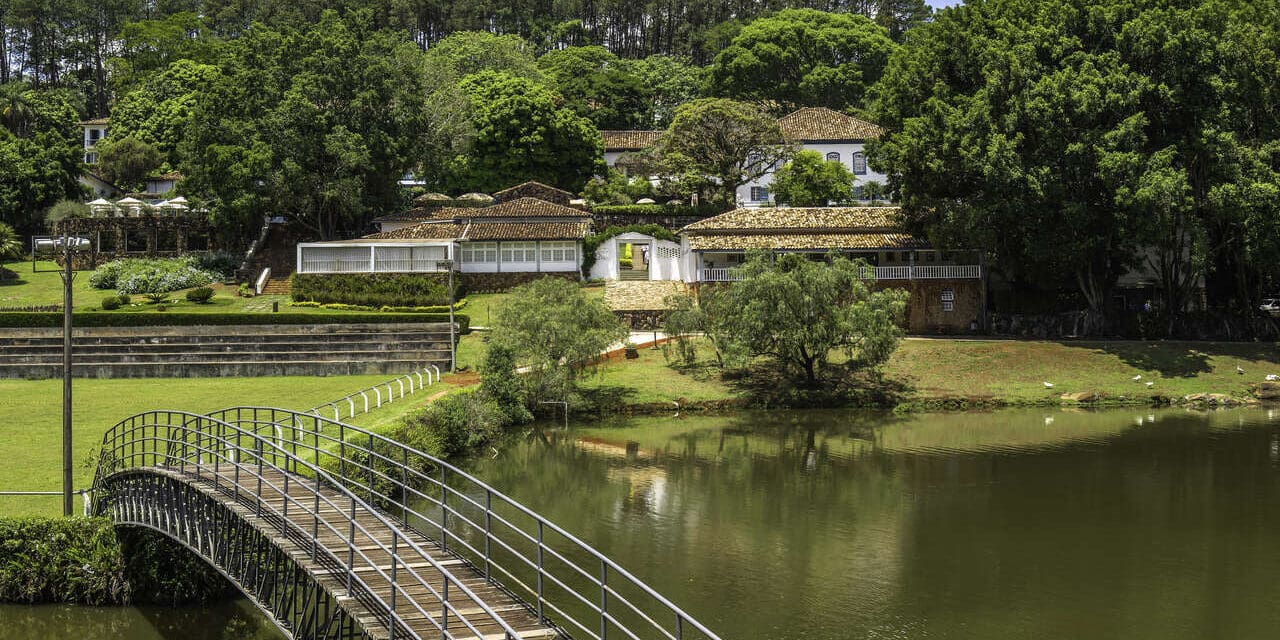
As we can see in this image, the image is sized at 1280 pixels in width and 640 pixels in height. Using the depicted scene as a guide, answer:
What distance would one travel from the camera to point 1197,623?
→ 1795 cm

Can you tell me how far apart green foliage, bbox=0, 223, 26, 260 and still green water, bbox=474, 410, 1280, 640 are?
38.6 meters

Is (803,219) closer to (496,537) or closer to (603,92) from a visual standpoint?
(496,537)

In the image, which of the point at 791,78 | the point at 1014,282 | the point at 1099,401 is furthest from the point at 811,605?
the point at 791,78

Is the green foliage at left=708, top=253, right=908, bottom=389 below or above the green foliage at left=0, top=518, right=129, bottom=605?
above

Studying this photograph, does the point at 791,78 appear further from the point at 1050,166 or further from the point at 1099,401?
the point at 1099,401

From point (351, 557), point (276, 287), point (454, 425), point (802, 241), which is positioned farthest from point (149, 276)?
point (351, 557)

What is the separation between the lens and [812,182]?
63.1 meters

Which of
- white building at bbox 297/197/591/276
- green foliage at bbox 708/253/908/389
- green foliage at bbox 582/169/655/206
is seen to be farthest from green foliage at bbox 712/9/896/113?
green foliage at bbox 708/253/908/389

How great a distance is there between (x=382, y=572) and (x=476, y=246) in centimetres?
4396

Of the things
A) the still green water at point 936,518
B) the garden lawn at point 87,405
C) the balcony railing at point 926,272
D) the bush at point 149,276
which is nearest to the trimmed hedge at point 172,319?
the garden lawn at point 87,405

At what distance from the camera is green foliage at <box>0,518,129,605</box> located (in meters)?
18.0

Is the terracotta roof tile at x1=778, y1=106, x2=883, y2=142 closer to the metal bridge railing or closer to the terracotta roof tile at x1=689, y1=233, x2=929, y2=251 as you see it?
the terracotta roof tile at x1=689, y1=233, x2=929, y2=251

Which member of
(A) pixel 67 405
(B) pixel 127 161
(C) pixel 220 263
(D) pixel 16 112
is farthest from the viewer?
(B) pixel 127 161

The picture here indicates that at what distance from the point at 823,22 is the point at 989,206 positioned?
52153 millimetres
